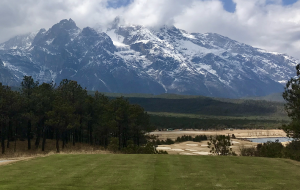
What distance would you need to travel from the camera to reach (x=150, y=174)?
17.6 meters

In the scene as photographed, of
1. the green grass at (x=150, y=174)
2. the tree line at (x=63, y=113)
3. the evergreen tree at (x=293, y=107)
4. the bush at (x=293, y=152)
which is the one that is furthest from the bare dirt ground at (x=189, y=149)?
the green grass at (x=150, y=174)

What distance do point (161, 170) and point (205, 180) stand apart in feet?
11.1

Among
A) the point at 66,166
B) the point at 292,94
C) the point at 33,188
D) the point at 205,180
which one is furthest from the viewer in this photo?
the point at 292,94

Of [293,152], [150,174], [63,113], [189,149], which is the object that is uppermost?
[63,113]

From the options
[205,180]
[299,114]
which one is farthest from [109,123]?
[205,180]

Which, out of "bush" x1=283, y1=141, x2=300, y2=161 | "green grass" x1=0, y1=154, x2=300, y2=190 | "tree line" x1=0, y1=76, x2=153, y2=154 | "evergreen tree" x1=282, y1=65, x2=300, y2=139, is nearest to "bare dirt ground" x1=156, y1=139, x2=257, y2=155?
"tree line" x1=0, y1=76, x2=153, y2=154

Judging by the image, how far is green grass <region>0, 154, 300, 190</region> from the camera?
604 inches

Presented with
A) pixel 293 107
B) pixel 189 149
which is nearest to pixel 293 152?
pixel 293 107

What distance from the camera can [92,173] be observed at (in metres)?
18.0

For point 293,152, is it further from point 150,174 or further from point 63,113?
point 63,113

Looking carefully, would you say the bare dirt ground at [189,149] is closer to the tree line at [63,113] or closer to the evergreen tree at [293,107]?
the tree line at [63,113]

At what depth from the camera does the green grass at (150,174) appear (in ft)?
50.3

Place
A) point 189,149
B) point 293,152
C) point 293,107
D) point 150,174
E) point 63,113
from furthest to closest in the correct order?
point 189,149
point 63,113
point 293,152
point 293,107
point 150,174

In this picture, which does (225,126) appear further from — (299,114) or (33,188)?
(33,188)
